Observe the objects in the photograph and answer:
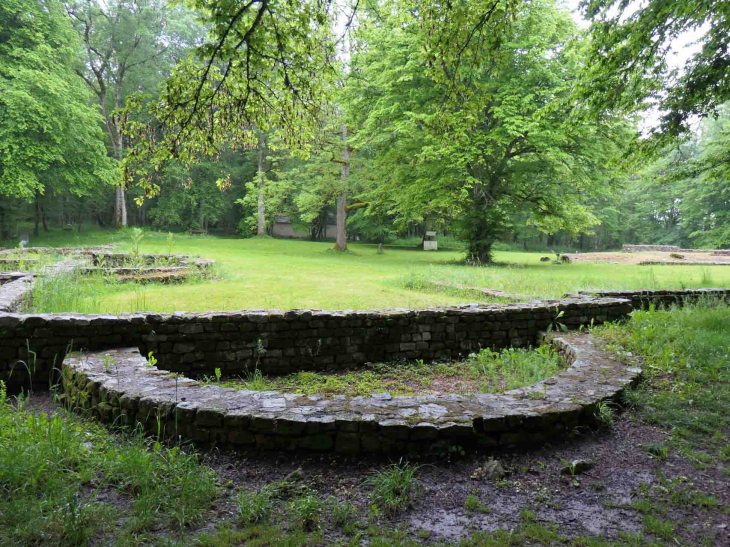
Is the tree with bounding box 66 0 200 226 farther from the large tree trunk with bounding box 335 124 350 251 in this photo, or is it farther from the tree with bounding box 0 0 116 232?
the large tree trunk with bounding box 335 124 350 251

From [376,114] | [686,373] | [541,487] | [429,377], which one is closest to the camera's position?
[541,487]

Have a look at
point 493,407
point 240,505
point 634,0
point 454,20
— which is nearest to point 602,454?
point 493,407

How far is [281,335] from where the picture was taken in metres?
5.82

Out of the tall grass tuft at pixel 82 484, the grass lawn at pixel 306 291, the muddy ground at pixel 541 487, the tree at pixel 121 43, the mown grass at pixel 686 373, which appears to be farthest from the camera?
the tree at pixel 121 43

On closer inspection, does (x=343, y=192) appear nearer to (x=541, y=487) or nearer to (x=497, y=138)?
(x=497, y=138)

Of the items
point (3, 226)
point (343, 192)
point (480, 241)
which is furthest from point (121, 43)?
point (480, 241)

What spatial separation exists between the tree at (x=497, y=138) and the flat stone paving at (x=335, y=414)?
39.2 feet

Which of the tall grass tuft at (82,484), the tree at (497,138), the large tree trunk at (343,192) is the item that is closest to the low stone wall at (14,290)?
the tall grass tuft at (82,484)

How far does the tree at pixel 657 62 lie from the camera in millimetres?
6941

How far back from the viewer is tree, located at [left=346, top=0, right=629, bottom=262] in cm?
1573

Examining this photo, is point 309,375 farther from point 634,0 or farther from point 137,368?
point 634,0

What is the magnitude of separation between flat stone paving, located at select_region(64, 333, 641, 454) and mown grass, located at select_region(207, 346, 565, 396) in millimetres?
1195

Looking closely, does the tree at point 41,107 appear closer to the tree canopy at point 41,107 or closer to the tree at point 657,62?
the tree canopy at point 41,107

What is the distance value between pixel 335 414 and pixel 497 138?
1489 centimetres
